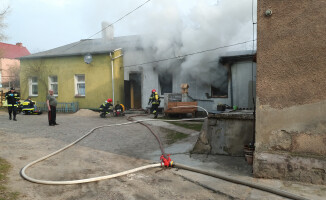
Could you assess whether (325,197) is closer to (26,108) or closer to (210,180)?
(210,180)

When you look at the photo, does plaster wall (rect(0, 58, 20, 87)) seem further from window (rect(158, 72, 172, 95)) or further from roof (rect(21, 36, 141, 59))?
window (rect(158, 72, 172, 95))

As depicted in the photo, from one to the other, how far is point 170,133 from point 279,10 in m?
5.27

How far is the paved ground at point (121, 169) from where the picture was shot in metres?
3.25

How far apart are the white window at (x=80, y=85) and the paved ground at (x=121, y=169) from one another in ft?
30.4

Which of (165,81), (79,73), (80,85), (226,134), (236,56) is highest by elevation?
(236,56)

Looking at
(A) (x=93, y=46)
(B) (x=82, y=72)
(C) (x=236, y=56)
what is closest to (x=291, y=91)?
(C) (x=236, y=56)

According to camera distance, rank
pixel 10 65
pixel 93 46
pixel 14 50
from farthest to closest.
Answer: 1. pixel 14 50
2. pixel 10 65
3. pixel 93 46

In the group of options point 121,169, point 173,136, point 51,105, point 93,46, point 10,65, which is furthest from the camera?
point 10,65

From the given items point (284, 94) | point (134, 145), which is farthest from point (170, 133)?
point (284, 94)

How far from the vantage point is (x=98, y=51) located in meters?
15.2

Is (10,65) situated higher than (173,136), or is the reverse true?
(10,65)

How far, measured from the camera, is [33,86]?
17.8 meters

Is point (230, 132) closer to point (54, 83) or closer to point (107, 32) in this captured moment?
point (54, 83)

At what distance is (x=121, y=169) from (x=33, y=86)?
16.2m
